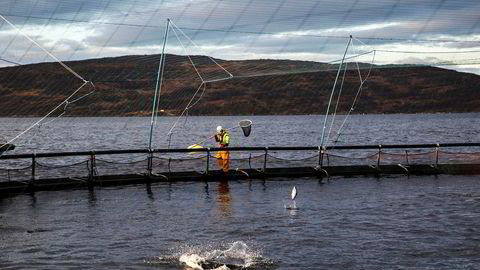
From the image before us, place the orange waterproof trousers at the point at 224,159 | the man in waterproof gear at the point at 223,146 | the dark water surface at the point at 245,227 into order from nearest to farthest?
the dark water surface at the point at 245,227 → the orange waterproof trousers at the point at 224,159 → the man in waterproof gear at the point at 223,146

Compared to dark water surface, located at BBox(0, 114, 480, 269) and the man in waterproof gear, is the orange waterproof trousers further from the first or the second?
dark water surface, located at BBox(0, 114, 480, 269)

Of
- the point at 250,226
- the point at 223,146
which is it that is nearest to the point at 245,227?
the point at 250,226

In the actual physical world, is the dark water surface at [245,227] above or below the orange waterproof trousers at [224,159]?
below

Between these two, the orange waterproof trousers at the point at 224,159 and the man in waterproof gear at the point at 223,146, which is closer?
the orange waterproof trousers at the point at 224,159

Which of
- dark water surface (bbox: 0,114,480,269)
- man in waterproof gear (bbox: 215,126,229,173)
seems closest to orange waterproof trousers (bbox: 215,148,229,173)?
man in waterproof gear (bbox: 215,126,229,173)

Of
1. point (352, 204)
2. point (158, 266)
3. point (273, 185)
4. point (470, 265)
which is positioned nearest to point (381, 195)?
point (352, 204)

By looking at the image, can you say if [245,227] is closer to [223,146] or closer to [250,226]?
[250,226]

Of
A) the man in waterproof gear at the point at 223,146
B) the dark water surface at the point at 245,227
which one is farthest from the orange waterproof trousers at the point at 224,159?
the dark water surface at the point at 245,227

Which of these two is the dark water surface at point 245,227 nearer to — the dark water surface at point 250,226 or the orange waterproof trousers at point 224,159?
the dark water surface at point 250,226

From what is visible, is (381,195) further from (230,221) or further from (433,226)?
(230,221)

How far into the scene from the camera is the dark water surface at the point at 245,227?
45.0 ft

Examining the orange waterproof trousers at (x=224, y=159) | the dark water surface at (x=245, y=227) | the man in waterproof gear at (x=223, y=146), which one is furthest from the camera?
the man in waterproof gear at (x=223, y=146)

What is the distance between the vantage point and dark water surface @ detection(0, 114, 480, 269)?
13711mm

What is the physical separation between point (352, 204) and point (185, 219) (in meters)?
5.78
